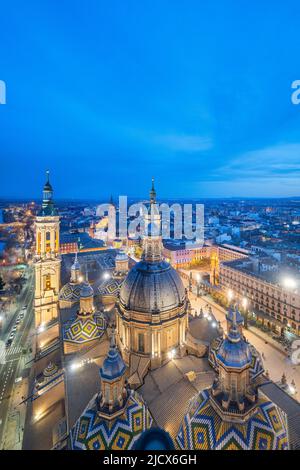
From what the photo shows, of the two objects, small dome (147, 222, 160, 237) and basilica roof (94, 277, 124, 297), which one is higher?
small dome (147, 222, 160, 237)

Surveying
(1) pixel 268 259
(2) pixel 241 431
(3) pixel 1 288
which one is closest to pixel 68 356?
(2) pixel 241 431

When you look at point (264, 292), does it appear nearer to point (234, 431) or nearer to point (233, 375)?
point (233, 375)

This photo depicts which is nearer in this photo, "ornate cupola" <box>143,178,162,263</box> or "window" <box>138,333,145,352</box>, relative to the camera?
"window" <box>138,333,145,352</box>

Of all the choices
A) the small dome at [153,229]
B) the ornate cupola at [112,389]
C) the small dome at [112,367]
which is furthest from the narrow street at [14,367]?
the small dome at [153,229]

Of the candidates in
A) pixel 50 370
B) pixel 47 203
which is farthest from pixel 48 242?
pixel 50 370

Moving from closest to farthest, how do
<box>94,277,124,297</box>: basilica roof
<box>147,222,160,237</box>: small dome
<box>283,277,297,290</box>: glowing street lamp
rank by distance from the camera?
<box>147,222,160,237</box>: small dome, <box>94,277,124,297</box>: basilica roof, <box>283,277,297,290</box>: glowing street lamp

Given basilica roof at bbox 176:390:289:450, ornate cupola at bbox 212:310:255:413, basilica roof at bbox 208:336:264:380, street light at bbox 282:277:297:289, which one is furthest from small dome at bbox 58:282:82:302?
street light at bbox 282:277:297:289

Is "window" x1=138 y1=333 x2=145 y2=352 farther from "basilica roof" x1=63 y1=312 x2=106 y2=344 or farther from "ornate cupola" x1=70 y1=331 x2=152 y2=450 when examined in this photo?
"ornate cupola" x1=70 y1=331 x2=152 y2=450

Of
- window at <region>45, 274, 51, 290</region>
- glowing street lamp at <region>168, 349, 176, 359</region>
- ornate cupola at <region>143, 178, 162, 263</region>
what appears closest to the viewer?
glowing street lamp at <region>168, 349, 176, 359</region>
